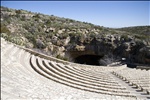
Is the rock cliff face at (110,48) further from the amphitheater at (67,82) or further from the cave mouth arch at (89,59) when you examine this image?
the amphitheater at (67,82)

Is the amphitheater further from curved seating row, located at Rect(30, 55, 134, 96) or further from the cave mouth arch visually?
the cave mouth arch

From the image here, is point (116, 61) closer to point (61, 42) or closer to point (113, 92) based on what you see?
point (61, 42)

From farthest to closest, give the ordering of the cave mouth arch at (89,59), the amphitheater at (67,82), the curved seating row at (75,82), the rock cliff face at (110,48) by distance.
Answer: the cave mouth arch at (89,59), the rock cliff face at (110,48), the curved seating row at (75,82), the amphitheater at (67,82)

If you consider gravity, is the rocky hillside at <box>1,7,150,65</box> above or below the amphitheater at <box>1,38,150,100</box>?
above

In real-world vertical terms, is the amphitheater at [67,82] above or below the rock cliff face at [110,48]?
below

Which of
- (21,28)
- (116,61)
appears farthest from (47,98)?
(116,61)

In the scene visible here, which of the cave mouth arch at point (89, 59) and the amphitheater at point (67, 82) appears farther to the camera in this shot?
the cave mouth arch at point (89, 59)

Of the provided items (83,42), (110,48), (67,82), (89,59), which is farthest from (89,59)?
(67,82)

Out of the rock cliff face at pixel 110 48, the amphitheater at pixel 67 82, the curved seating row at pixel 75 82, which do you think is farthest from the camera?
the rock cliff face at pixel 110 48

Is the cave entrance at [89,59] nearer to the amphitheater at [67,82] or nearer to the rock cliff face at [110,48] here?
the rock cliff face at [110,48]

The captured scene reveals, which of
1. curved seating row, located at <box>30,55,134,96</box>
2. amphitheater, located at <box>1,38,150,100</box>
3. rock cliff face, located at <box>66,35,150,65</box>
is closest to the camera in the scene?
amphitheater, located at <box>1,38,150,100</box>

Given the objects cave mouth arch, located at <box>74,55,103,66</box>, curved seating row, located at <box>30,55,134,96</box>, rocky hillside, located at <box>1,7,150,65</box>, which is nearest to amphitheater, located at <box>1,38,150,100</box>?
curved seating row, located at <box>30,55,134,96</box>

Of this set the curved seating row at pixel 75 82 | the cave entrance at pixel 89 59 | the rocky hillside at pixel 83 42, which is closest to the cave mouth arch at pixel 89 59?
the cave entrance at pixel 89 59

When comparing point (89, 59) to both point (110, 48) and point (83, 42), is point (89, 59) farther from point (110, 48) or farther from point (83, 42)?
point (110, 48)
